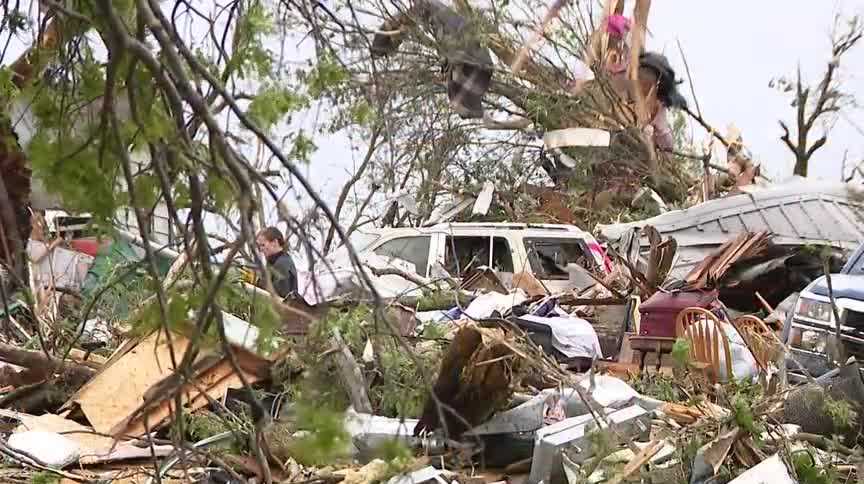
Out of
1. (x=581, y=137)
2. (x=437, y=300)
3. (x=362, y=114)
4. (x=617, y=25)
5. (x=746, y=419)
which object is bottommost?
(x=746, y=419)

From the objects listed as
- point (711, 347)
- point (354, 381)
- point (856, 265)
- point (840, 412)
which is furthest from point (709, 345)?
point (354, 381)

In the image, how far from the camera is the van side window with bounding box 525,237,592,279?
1087 cm

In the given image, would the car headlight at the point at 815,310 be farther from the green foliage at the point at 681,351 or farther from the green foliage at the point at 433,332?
the green foliage at the point at 433,332

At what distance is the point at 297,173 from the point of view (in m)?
2.20

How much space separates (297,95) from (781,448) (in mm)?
3504

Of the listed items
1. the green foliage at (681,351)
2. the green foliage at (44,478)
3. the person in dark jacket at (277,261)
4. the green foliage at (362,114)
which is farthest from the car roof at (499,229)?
the green foliage at (362,114)

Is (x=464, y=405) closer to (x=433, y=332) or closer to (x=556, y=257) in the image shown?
(x=433, y=332)

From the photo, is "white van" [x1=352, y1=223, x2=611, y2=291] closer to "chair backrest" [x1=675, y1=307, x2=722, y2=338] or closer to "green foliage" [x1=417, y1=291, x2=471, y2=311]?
"green foliage" [x1=417, y1=291, x2=471, y2=311]

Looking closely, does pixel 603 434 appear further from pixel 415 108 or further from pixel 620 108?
pixel 620 108

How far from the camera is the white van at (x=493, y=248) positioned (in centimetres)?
1065

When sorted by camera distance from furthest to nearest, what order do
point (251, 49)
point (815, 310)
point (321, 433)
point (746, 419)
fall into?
point (815, 310) → point (746, 419) → point (251, 49) → point (321, 433)

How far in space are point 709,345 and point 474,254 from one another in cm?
457

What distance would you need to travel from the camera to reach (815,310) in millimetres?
6609

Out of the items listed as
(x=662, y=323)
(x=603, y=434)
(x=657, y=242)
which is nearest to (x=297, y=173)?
(x=603, y=434)
